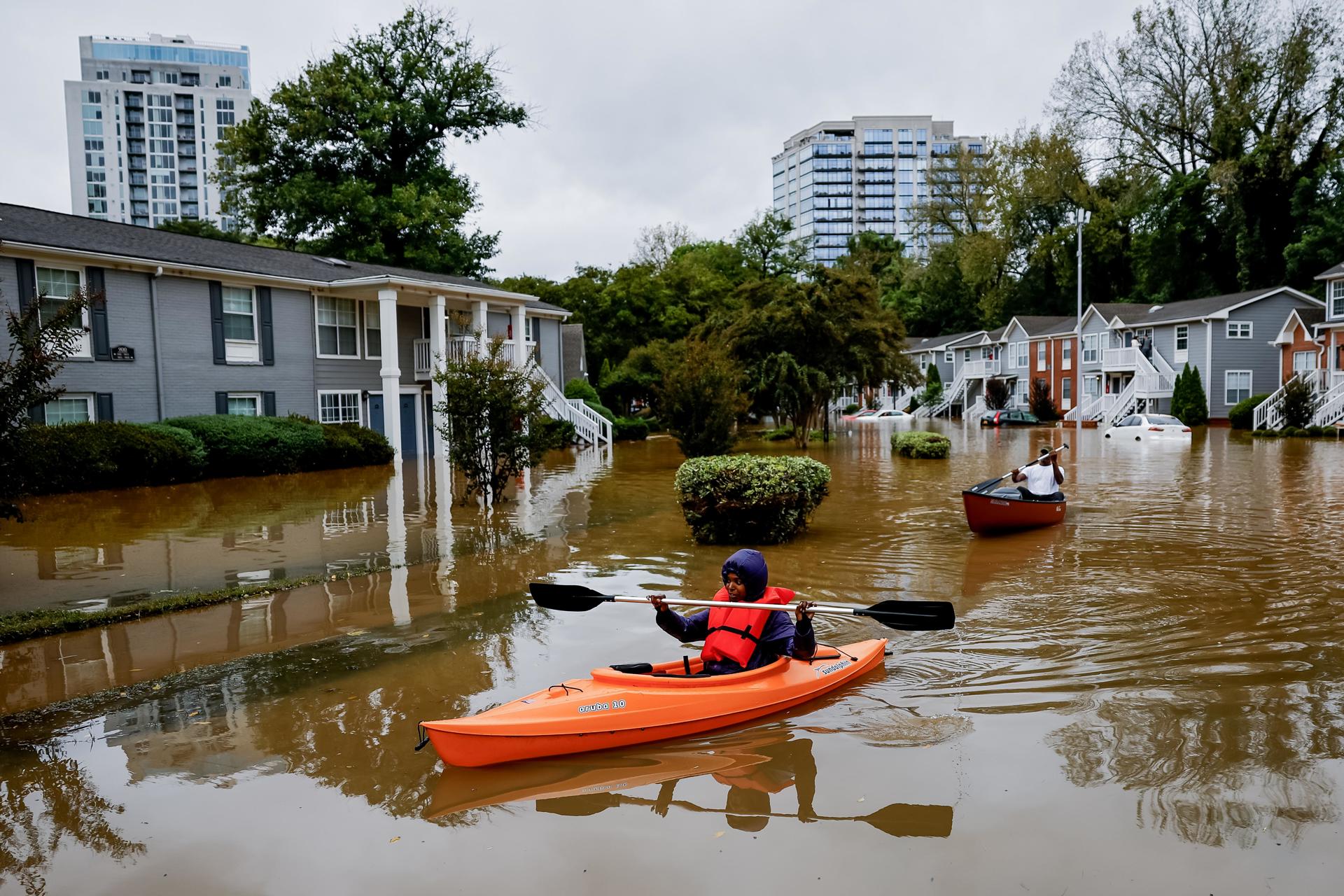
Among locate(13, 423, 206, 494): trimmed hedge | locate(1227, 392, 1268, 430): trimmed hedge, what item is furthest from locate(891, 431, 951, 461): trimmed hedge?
locate(13, 423, 206, 494): trimmed hedge

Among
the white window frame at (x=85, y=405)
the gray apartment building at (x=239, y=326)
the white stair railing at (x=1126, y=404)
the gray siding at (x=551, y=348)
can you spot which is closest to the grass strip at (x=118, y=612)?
the gray apartment building at (x=239, y=326)

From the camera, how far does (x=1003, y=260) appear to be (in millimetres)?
68188

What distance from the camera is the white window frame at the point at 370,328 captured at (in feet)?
96.1

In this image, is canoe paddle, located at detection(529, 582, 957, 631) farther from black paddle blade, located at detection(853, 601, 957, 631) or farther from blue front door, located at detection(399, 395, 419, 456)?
blue front door, located at detection(399, 395, 419, 456)

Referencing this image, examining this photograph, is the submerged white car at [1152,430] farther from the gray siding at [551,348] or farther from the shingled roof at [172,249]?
the shingled roof at [172,249]

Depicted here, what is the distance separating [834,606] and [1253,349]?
48879 mm

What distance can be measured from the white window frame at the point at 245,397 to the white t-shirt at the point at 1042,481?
63.8ft

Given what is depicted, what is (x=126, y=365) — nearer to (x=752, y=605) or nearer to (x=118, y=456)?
(x=118, y=456)

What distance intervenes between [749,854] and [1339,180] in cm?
6024

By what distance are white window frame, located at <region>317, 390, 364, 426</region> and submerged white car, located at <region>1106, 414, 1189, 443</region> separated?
1175 inches

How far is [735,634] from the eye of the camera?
7238 millimetres

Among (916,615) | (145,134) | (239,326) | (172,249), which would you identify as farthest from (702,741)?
(145,134)

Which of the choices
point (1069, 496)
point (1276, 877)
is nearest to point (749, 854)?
point (1276, 877)

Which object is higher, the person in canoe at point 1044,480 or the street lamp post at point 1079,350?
the street lamp post at point 1079,350
